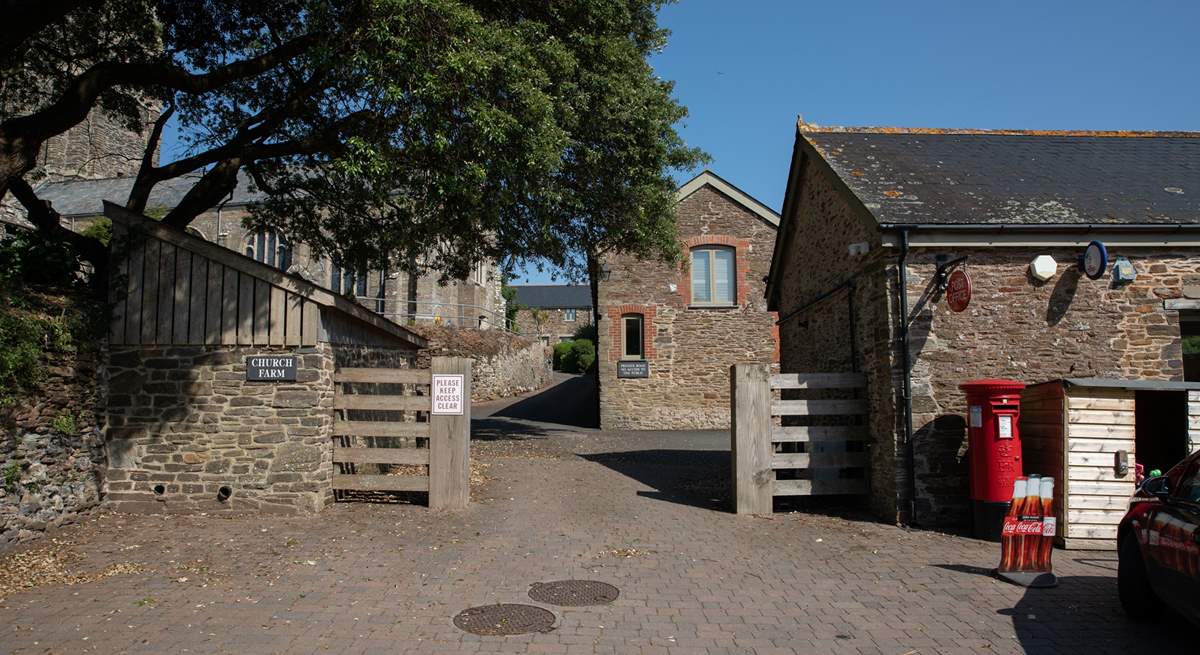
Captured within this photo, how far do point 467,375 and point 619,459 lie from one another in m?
6.25

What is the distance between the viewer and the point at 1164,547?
4.96 meters

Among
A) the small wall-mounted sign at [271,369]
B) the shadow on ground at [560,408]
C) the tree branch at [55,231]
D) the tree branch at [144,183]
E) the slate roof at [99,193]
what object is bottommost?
the shadow on ground at [560,408]

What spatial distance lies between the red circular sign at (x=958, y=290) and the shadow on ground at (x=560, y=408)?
14.7 meters

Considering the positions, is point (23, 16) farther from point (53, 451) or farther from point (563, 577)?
point (563, 577)

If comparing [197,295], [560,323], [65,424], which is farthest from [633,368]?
[560,323]

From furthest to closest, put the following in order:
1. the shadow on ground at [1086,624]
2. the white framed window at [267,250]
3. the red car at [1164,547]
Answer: the white framed window at [267,250] < the shadow on ground at [1086,624] < the red car at [1164,547]

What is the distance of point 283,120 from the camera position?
37.9 feet

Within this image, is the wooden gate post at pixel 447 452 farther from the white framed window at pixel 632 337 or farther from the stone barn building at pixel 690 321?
the white framed window at pixel 632 337

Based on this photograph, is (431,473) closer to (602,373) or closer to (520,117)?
(520,117)

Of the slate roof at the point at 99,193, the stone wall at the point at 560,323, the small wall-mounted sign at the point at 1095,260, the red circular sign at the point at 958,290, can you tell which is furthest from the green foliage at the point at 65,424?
the stone wall at the point at 560,323

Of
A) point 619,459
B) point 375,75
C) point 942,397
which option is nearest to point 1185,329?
point 942,397

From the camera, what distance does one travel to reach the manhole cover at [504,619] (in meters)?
5.19

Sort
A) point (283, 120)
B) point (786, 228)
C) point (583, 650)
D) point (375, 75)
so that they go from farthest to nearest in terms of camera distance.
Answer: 1. point (786, 228)
2. point (283, 120)
3. point (375, 75)
4. point (583, 650)

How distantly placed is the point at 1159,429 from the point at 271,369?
1141 centimetres
